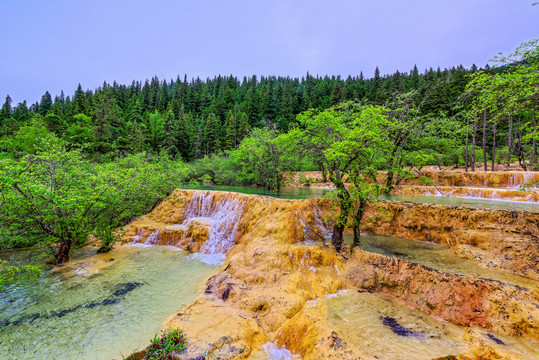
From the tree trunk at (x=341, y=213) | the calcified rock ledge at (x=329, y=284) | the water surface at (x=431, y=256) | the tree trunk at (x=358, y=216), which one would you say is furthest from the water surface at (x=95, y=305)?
the water surface at (x=431, y=256)

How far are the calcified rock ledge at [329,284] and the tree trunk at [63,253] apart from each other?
4.32 metres

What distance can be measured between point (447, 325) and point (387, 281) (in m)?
1.46

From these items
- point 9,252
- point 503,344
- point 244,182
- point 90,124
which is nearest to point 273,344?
point 503,344

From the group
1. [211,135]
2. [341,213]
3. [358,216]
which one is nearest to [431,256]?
[358,216]

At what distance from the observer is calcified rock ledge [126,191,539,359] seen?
4152mm

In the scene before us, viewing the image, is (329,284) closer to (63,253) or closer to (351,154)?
(351,154)

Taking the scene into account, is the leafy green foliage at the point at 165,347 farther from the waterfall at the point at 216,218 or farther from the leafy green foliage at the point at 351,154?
the leafy green foliage at the point at 351,154

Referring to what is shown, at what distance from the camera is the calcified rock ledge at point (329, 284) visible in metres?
4.15

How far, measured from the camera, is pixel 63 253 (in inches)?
328

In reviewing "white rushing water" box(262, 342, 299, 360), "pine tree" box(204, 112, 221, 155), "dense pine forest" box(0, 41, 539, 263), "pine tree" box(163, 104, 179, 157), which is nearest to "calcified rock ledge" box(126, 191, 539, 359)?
"white rushing water" box(262, 342, 299, 360)

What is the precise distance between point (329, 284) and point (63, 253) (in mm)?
9622

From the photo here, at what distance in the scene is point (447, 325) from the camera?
444cm

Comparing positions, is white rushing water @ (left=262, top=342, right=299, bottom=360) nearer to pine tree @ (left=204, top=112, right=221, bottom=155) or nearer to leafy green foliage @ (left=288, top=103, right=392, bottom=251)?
leafy green foliage @ (left=288, top=103, right=392, bottom=251)

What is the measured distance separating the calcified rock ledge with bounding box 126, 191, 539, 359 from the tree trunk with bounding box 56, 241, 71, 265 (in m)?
4.32
